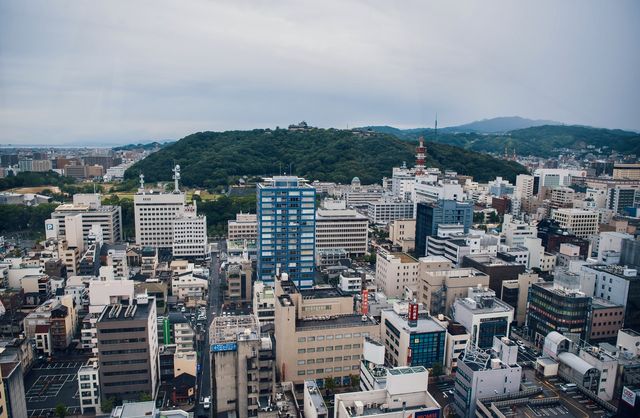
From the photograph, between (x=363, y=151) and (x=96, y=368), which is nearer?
(x=96, y=368)

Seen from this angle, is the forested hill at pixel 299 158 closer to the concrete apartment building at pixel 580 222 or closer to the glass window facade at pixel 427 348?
the concrete apartment building at pixel 580 222

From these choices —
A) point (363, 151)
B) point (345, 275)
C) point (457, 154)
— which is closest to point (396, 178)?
point (363, 151)

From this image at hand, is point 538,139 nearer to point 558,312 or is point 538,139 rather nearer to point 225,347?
point 558,312

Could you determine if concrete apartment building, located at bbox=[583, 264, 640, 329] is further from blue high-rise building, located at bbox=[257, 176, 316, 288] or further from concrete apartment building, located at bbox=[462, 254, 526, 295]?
blue high-rise building, located at bbox=[257, 176, 316, 288]

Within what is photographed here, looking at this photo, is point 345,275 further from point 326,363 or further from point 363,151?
point 363,151

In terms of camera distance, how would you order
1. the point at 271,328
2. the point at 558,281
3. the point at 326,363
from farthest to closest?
the point at 558,281 → the point at 271,328 → the point at 326,363
